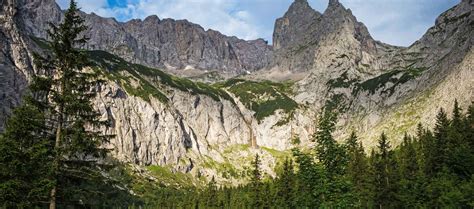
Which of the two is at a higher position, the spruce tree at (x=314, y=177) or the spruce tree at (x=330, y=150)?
the spruce tree at (x=330, y=150)

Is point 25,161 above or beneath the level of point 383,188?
beneath

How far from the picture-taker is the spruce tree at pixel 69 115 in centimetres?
2128

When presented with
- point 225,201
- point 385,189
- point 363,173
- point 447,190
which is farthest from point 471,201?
point 225,201

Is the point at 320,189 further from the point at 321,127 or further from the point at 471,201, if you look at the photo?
the point at 471,201

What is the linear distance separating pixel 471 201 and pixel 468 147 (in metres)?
25.0

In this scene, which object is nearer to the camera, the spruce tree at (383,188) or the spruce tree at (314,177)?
the spruce tree at (314,177)

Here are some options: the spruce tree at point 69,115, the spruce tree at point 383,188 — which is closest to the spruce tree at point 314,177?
the spruce tree at point 69,115

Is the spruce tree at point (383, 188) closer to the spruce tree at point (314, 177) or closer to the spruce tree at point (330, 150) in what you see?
the spruce tree at point (314, 177)

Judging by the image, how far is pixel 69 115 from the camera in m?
21.8

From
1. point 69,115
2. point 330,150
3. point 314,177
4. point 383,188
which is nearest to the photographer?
point 69,115

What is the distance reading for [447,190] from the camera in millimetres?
66000

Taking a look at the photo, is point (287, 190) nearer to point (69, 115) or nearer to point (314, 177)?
point (314, 177)

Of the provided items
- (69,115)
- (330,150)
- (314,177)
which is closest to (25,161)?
(69,115)

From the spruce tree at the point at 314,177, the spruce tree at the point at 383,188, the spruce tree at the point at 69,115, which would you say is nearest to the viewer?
the spruce tree at the point at 69,115
